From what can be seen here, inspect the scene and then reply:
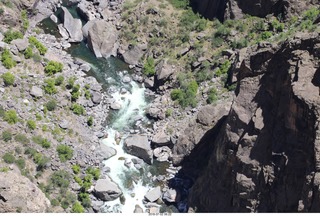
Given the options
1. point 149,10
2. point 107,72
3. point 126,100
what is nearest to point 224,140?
point 126,100

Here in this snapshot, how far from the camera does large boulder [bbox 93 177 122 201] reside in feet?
172

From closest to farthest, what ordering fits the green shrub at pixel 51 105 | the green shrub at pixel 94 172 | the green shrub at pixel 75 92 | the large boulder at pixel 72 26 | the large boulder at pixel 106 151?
1. the green shrub at pixel 94 172
2. the large boulder at pixel 106 151
3. the green shrub at pixel 51 105
4. the green shrub at pixel 75 92
5. the large boulder at pixel 72 26

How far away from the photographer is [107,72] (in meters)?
65.8

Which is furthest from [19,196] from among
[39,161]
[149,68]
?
[149,68]

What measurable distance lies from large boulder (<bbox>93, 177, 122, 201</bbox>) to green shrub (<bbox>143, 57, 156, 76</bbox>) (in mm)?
16658

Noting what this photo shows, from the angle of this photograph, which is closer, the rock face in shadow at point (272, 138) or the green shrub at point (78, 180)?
the rock face in shadow at point (272, 138)

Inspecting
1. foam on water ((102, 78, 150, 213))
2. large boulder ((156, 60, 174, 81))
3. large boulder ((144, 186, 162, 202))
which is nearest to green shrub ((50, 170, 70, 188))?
foam on water ((102, 78, 150, 213))

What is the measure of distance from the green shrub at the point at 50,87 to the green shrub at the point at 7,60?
386cm

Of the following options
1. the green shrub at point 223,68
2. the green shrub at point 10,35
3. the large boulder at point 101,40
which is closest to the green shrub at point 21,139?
the green shrub at point 10,35

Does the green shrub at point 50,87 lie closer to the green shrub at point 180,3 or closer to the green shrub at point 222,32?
the green shrub at point 222,32

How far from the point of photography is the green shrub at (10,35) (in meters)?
61.4

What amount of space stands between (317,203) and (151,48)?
36.3 meters

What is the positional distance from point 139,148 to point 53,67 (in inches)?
533

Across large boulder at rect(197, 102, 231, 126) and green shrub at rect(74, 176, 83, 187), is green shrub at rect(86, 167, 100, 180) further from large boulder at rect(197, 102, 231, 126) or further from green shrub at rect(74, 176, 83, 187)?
large boulder at rect(197, 102, 231, 126)
